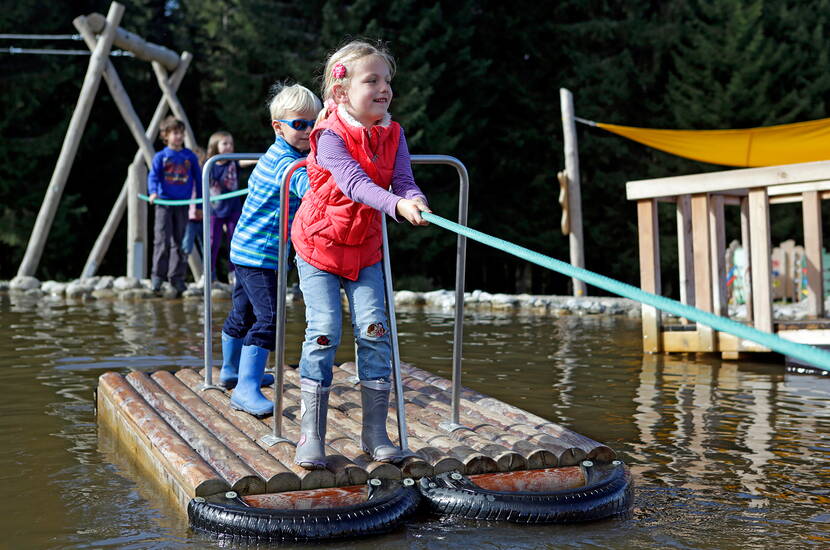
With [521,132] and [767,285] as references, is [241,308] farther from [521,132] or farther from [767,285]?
[521,132]

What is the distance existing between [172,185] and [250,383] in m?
6.84

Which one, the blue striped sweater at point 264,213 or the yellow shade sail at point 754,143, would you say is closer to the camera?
the blue striped sweater at point 264,213

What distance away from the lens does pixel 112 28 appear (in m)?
13.0

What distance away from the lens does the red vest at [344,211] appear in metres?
3.21

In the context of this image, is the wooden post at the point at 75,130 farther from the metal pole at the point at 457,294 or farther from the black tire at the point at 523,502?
the black tire at the point at 523,502

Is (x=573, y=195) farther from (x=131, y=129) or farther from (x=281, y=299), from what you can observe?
(x=281, y=299)

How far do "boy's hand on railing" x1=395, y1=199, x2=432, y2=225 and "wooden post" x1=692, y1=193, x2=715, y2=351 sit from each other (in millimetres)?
4440

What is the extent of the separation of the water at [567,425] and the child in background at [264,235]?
60 cm

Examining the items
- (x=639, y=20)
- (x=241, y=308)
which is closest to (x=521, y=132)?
(x=639, y=20)

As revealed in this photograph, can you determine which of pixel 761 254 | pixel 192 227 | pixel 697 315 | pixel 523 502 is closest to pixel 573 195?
pixel 192 227

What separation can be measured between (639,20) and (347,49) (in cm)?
2069

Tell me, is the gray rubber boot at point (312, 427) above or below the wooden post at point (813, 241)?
below

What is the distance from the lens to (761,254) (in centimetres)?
660

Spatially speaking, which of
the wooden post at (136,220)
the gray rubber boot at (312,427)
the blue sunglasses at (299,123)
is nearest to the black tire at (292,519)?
the gray rubber boot at (312,427)
